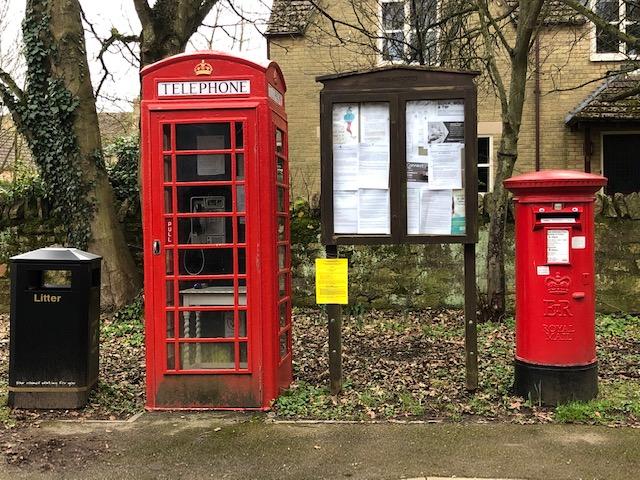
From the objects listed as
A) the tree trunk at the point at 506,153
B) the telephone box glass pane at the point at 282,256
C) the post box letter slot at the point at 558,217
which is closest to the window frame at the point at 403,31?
the tree trunk at the point at 506,153

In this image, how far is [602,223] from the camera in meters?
8.70

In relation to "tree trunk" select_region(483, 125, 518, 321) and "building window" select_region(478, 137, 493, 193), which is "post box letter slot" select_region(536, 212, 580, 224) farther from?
"building window" select_region(478, 137, 493, 193)

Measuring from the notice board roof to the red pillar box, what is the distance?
0.98 metres

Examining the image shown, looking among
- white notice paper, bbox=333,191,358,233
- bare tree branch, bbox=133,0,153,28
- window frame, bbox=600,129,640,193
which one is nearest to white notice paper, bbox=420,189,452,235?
white notice paper, bbox=333,191,358,233

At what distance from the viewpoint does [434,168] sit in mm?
5176

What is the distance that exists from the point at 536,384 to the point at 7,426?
409 cm

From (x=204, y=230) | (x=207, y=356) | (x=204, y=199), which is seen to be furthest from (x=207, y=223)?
(x=207, y=356)

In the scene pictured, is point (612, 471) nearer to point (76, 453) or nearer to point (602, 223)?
point (76, 453)

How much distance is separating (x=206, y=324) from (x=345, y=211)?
1469 mm

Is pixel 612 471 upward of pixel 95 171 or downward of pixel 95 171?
downward

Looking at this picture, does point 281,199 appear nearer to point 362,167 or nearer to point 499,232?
point 362,167

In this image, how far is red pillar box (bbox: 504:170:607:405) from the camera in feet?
16.2

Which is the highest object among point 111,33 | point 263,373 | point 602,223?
point 111,33

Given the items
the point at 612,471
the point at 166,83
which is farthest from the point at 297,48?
the point at 612,471
